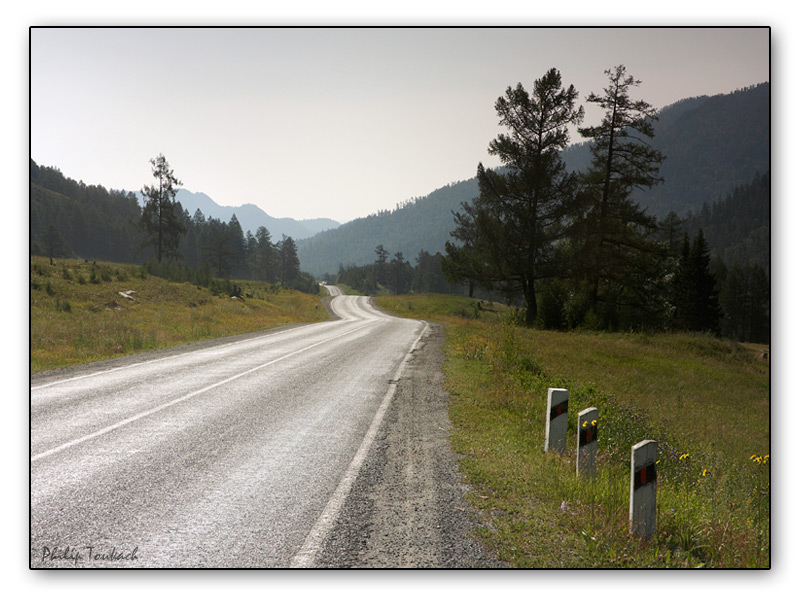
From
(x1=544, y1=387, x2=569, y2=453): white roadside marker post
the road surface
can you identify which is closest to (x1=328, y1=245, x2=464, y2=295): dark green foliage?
the road surface

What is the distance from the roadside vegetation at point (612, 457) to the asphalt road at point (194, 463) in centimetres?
165

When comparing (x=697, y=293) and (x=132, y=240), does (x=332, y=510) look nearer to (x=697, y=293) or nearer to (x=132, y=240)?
(x=697, y=293)

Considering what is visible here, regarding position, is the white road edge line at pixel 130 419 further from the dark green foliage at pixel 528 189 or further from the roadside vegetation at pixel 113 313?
the dark green foliage at pixel 528 189

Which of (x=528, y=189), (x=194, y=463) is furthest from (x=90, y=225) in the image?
(x=194, y=463)

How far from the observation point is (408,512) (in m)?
4.35

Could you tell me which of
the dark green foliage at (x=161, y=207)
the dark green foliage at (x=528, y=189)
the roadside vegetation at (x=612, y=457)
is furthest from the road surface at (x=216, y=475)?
the dark green foliage at (x=161, y=207)

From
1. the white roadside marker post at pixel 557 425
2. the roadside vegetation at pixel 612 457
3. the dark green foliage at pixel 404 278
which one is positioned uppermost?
the dark green foliage at pixel 404 278

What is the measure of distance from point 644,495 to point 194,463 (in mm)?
4775

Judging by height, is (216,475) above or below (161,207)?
below

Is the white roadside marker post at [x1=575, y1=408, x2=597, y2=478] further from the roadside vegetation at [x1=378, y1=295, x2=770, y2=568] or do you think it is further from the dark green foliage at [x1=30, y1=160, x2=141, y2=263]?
the dark green foliage at [x1=30, y1=160, x2=141, y2=263]

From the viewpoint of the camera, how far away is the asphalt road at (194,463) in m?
3.72

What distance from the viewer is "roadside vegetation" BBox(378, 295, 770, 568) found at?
152 inches

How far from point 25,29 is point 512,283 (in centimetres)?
2703

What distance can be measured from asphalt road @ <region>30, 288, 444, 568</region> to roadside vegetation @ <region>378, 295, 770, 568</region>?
5.42 feet
